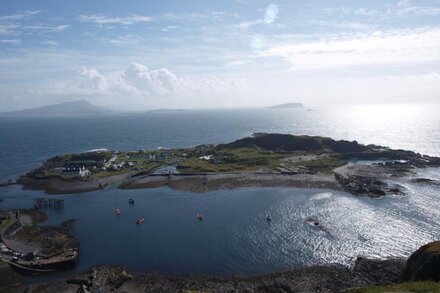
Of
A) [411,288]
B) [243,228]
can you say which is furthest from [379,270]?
[243,228]

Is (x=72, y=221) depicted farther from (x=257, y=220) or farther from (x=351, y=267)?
(x=351, y=267)

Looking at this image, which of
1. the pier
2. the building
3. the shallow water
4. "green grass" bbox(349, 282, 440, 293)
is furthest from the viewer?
the building

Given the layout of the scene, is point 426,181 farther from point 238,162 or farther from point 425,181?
point 238,162

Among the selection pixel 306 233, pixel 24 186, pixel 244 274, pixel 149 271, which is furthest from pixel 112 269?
pixel 24 186

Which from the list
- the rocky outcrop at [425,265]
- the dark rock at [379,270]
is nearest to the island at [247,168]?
the dark rock at [379,270]

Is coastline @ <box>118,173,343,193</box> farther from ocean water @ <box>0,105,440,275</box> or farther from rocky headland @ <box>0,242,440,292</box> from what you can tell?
rocky headland @ <box>0,242,440,292</box>

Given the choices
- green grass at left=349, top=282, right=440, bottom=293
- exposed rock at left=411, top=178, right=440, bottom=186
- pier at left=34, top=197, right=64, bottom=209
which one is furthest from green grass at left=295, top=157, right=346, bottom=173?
green grass at left=349, top=282, right=440, bottom=293
